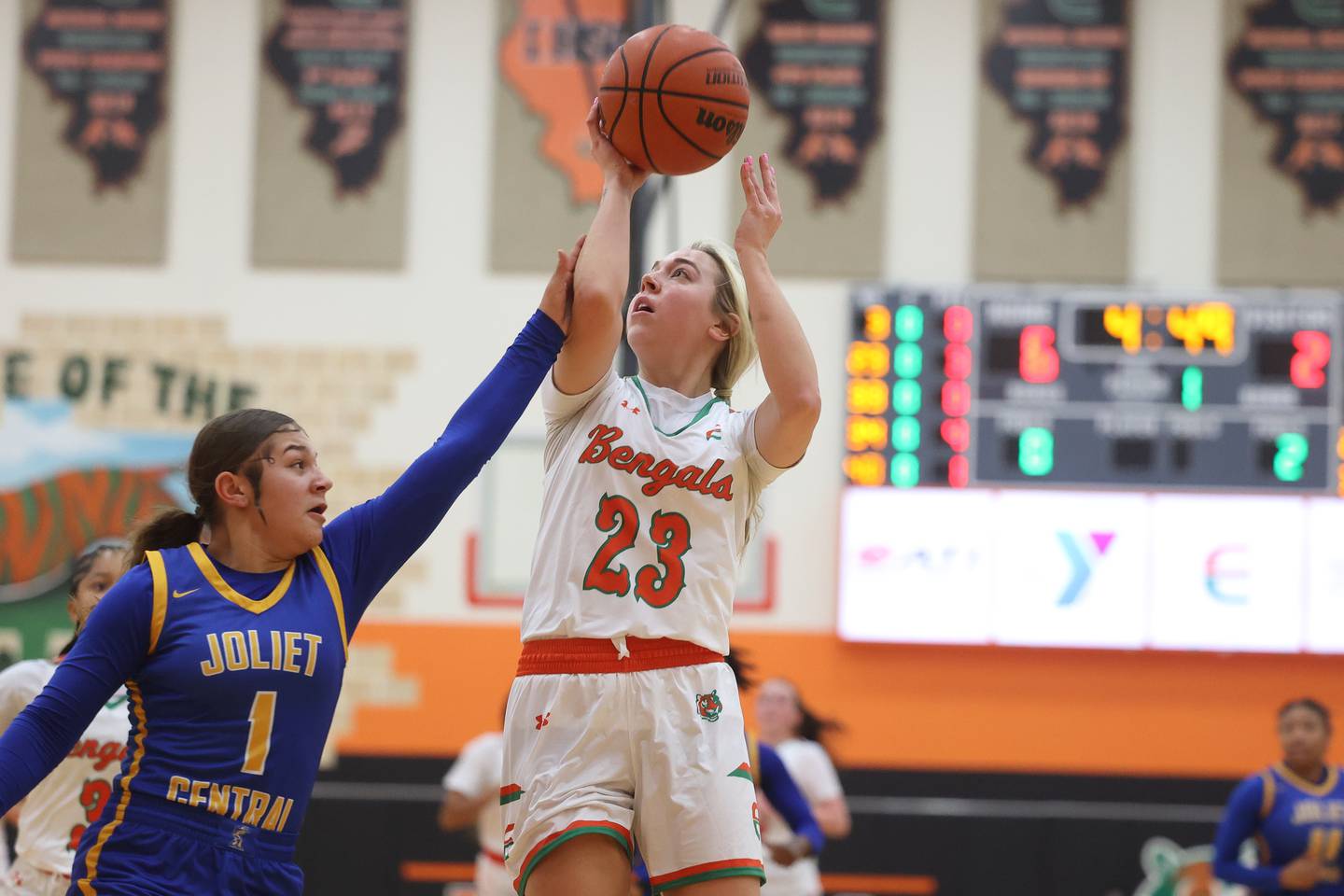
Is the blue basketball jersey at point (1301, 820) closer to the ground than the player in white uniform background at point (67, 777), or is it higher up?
closer to the ground

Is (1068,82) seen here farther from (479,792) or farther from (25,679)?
(25,679)

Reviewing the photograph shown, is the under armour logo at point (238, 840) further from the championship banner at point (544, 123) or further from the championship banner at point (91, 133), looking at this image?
the championship banner at point (91, 133)

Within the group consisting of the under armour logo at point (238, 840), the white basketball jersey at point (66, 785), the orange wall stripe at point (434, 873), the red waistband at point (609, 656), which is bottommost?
the orange wall stripe at point (434, 873)

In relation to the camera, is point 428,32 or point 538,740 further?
point 428,32

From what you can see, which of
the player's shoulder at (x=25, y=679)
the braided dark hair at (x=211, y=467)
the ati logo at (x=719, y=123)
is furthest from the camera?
the player's shoulder at (x=25, y=679)

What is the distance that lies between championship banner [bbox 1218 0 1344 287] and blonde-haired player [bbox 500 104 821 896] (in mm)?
7669

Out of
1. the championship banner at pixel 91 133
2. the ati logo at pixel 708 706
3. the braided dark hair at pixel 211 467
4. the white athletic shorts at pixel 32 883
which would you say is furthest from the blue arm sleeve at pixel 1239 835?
the championship banner at pixel 91 133

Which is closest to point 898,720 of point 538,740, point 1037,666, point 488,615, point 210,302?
point 1037,666

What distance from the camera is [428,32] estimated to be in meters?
10.5

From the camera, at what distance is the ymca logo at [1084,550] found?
9227 millimetres

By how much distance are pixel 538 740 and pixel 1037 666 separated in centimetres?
717

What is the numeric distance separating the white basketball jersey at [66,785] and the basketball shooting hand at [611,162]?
2.03 metres

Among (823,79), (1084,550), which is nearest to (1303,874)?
(1084,550)

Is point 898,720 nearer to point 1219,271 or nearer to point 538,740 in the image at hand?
point 1219,271
